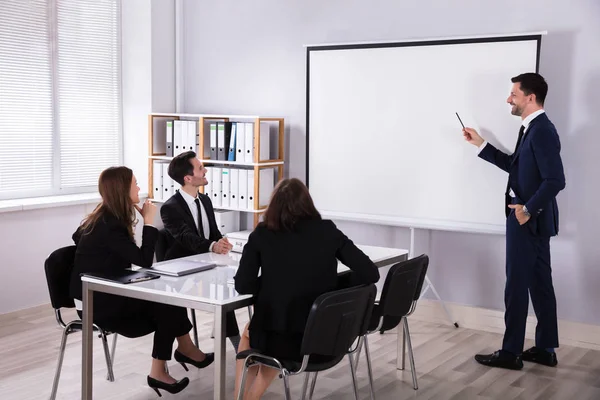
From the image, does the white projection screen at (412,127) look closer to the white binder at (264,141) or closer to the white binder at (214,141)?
the white binder at (264,141)

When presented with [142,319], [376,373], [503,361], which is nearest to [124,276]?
[142,319]

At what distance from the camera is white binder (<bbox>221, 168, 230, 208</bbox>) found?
6062 mm

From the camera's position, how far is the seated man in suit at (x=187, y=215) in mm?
4223

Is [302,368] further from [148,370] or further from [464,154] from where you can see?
[464,154]

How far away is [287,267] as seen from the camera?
10.0 feet

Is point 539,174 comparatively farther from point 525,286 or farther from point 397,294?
point 397,294

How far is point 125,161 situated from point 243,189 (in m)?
1.48

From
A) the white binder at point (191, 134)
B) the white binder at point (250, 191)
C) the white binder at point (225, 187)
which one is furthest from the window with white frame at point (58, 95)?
the white binder at point (250, 191)

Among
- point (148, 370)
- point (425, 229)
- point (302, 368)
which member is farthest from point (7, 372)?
point (425, 229)

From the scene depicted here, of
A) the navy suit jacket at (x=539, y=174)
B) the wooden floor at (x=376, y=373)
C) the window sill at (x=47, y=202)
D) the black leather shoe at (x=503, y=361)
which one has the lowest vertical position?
the wooden floor at (x=376, y=373)

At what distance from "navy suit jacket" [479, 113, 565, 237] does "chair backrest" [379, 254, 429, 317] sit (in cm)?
107

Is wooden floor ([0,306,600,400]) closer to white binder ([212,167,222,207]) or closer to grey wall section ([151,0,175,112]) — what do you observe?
white binder ([212,167,222,207])

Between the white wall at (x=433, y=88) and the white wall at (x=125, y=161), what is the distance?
0.32 meters

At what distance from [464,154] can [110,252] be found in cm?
267
